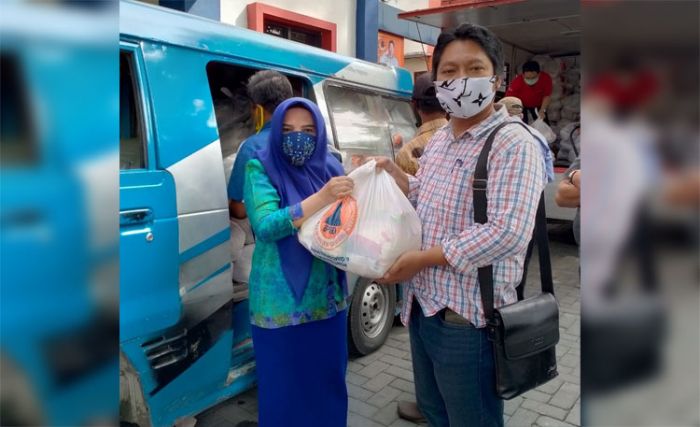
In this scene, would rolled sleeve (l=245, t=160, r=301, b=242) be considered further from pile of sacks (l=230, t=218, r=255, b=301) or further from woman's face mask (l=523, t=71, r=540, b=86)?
woman's face mask (l=523, t=71, r=540, b=86)

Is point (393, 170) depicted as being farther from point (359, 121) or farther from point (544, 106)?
point (544, 106)

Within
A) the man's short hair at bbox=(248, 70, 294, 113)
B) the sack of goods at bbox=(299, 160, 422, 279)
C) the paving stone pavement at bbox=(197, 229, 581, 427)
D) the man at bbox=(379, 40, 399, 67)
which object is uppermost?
the man at bbox=(379, 40, 399, 67)

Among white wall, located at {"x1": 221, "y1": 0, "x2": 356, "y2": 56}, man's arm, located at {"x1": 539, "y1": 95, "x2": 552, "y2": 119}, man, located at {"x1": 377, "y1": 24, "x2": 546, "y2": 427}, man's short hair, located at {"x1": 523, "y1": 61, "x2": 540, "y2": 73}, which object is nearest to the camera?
man, located at {"x1": 377, "y1": 24, "x2": 546, "y2": 427}

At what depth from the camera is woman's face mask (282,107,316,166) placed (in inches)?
81.7

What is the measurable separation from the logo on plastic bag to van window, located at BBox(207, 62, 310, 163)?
4.71ft

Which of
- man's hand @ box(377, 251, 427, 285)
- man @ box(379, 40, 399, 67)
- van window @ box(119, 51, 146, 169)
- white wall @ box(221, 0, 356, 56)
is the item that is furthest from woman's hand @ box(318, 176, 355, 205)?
man @ box(379, 40, 399, 67)

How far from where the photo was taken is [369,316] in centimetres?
394

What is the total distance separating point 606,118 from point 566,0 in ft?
21.6

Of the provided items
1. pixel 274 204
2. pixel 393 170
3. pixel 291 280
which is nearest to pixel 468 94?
pixel 393 170

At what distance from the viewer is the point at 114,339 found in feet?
1.63

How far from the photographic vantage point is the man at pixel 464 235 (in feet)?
5.10

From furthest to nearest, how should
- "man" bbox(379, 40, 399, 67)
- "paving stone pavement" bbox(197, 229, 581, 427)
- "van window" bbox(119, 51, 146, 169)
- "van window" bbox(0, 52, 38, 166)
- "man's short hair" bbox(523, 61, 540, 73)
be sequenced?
"man" bbox(379, 40, 399, 67) → "man's short hair" bbox(523, 61, 540, 73) → "paving stone pavement" bbox(197, 229, 581, 427) → "van window" bbox(119, 51, 146, 169) → "van window" bbox(0, 52, 38, 166)

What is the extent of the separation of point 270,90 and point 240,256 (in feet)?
2.89

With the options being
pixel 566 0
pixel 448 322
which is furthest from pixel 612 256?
pixel 566 0
